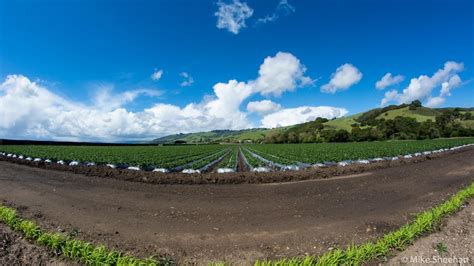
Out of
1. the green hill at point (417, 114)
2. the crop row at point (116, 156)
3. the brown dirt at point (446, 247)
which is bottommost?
the brown dirt at point (446, 247)

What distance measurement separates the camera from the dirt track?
6.28 meters

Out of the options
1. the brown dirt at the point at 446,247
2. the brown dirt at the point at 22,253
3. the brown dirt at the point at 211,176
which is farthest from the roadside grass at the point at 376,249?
the brown dirt at the point at 211,176

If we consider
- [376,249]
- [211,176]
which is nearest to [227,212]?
[376,249]

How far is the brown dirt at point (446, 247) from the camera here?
5.52 metres

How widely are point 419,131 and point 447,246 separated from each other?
10115 centimetres

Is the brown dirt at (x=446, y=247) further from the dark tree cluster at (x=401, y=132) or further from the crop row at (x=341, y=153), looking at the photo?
the dark tree cluster at (x=401, y=132)

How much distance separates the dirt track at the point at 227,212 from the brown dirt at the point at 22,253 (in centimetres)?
98

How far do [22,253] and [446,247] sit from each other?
990cm

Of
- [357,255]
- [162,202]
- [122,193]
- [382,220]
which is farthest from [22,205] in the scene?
[382,220]

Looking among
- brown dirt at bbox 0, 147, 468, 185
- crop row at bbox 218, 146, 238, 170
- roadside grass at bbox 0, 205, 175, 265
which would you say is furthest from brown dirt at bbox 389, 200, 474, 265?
crop row at bbox 218, 146, 238, 170

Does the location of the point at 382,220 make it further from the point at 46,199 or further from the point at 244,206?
the point at 46,199

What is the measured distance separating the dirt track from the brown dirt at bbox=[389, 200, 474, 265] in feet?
3.21

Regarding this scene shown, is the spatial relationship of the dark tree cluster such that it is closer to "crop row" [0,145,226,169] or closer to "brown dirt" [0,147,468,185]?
"crop row" [0,145,226,169]

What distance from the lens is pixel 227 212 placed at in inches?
340
